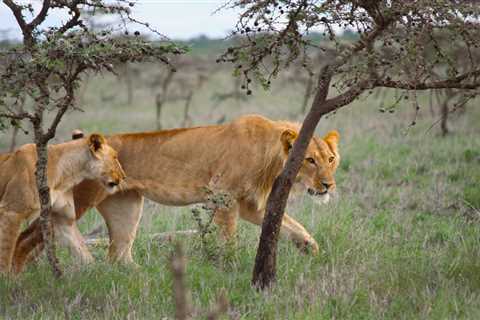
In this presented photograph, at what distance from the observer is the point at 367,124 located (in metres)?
14.7

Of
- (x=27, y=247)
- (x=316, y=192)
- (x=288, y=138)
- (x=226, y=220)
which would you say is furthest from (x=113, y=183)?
(x=316, y=192)

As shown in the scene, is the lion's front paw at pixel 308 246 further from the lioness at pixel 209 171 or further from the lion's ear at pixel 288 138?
the lion's ear at pixel 288 138

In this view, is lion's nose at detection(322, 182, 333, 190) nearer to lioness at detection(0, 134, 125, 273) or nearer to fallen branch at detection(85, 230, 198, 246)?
fallen branch at detection(85, 230, 198, 246)

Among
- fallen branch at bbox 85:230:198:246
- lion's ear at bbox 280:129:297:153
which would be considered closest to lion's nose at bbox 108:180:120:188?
fallen branch at bbox 85:230:198:246

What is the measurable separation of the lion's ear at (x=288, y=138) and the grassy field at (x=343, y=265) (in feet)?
2.70

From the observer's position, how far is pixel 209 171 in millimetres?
6797

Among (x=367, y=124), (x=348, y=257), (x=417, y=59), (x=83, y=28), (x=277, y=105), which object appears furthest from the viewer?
(x=277, y=105)

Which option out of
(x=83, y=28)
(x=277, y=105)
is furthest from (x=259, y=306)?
(x=277, y=105)

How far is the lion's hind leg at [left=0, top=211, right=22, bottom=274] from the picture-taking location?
5.82m

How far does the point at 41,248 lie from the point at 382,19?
10.2 feet

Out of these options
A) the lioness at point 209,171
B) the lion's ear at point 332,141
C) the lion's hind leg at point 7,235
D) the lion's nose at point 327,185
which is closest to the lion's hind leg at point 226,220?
the lioness at point 209,171

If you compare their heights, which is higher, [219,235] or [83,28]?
[83,28]

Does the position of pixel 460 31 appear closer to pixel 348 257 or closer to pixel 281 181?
pixel 281 181

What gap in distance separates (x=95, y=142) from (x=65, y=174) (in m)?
0.34
